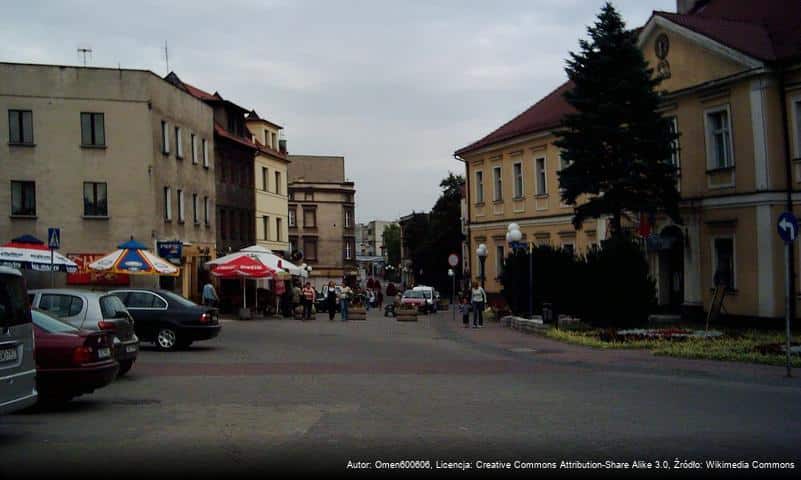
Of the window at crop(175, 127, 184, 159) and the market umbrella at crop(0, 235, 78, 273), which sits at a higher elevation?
the window at crop(175, 127, 184, 159)

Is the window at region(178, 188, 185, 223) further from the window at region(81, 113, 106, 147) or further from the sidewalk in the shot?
the sidewalk

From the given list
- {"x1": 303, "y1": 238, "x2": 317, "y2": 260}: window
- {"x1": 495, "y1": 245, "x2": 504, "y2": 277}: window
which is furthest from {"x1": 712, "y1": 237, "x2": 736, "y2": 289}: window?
{"x1": 303, "y1": 238, "x2": 317, "y2": 260}: window

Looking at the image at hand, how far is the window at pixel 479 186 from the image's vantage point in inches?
2028

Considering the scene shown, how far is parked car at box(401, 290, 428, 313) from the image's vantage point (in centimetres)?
5219

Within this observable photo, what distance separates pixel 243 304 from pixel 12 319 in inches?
1325

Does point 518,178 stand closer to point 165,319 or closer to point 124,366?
point 165,319

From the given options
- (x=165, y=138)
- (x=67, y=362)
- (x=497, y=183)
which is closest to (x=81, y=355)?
(x=67, y=362)

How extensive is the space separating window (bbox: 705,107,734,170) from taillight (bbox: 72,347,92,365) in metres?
25.6

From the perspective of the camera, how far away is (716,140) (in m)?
31.9

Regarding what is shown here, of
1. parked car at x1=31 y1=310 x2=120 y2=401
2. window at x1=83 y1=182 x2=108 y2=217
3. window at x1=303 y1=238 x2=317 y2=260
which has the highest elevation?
window at x1=83 y1=182 x2=108 y2=217

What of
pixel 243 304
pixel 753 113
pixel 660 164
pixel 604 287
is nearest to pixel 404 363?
pixel 604 287

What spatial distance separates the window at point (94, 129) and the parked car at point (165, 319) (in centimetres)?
1929

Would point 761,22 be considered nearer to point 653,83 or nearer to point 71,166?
point 653,83

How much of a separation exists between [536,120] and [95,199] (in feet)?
74.8
